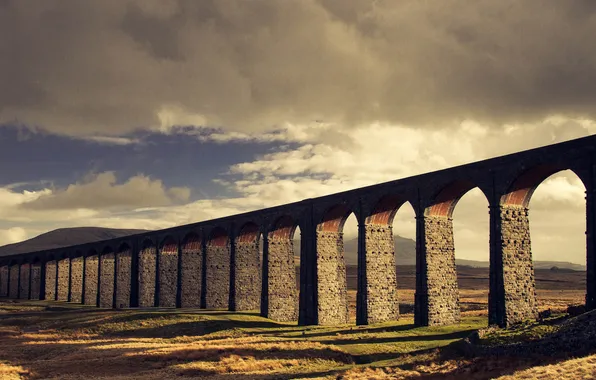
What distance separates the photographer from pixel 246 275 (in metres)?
51.8

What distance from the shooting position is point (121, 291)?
221 feet

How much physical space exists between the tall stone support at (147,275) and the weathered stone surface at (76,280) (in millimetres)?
19616

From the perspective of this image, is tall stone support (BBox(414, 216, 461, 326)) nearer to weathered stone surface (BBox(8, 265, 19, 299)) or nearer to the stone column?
the stone column

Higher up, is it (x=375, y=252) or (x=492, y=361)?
(x=375, y=252)

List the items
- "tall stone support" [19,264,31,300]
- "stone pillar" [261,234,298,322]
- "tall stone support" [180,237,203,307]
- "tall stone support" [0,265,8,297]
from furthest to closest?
"tall stone support" [0,265,8,297]
"tall stone support" [19,264,31,300]
"tall stone support" [180,237,203,307]
"stone pillar" [261,234,298,322]

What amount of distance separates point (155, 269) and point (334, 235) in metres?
29.6

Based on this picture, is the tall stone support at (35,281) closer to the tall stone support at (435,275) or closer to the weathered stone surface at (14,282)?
the weathered stone surface at (14,282)

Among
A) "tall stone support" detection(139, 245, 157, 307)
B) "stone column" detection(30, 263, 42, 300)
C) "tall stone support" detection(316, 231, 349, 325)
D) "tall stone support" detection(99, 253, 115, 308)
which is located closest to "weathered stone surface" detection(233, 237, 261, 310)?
"tall stone support" detection(316, 231, 349, 325)

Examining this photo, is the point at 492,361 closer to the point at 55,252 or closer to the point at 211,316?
the point at 211,316

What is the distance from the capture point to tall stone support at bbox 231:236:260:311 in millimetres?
51062

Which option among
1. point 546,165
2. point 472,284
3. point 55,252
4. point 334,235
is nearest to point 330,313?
point 334,235

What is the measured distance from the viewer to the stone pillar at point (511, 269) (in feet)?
96.4

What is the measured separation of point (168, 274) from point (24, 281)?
44.0 meters

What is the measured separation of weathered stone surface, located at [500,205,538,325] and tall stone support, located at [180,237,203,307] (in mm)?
33763
